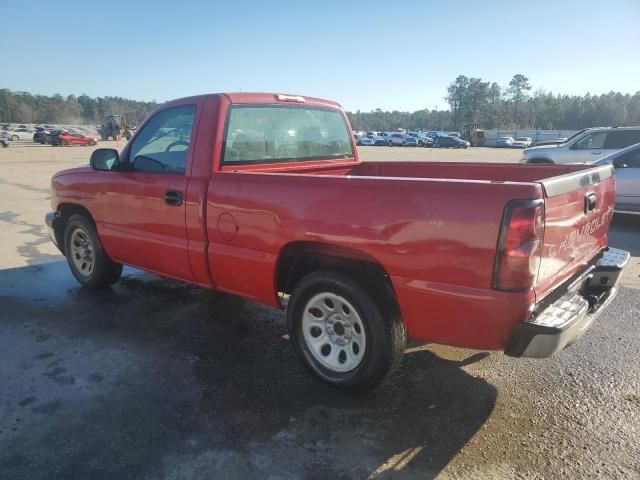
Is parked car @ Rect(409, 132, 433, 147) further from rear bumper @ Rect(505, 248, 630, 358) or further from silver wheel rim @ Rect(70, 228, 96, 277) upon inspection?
rear bumper @ Rect(505, 248, 630, 358)

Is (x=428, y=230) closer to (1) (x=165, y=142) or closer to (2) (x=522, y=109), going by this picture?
(1) (x=165, y=142)

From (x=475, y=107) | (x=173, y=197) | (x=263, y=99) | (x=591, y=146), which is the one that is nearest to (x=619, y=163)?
(x=591, y=146)

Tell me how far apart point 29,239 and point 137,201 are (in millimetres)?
4615

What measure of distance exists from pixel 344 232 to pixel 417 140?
190 ft

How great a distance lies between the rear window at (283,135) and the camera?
3.96m

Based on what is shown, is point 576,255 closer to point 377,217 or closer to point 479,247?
point 479,247

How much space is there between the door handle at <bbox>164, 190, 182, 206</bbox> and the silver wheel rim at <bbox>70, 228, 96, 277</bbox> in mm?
1781

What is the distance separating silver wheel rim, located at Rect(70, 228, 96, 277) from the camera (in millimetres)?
5289

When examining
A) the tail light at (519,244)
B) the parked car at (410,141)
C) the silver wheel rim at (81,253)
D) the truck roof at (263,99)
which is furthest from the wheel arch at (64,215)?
the parked car at (410,141)

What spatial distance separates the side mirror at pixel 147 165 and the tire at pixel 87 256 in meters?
1.08

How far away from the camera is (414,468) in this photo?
252 cm

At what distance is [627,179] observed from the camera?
8742 mm

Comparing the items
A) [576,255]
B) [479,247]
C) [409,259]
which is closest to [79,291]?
[409,259]

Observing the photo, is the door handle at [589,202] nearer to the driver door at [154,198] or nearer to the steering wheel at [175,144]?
the driver door at [154,198]
